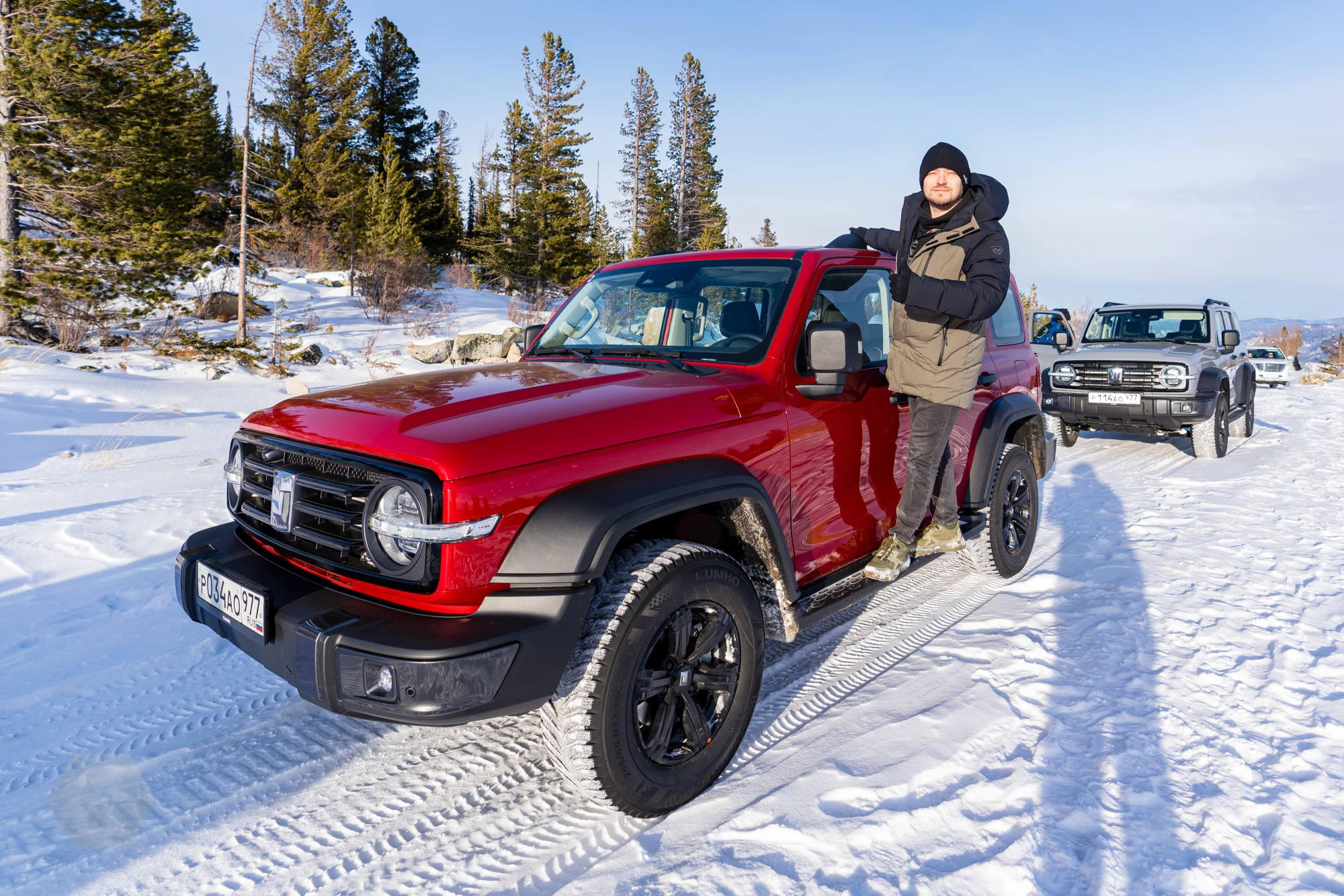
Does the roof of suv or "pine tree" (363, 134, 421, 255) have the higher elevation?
"pine tree" (363, 134, 421, 255)

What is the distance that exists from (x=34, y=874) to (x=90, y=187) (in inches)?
649

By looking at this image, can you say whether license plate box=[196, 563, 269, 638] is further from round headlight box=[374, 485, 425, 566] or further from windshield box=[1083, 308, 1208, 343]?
windshield box=[1083, 308, 1208, 343]

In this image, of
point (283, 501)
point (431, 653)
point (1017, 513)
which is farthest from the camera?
point (1017, 513)

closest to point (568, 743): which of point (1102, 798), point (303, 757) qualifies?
point (303, 757)

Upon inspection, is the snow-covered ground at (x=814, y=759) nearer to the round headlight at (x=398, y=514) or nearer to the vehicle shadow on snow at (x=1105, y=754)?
the vehicle shadow on snow at (x=1105, y=754)

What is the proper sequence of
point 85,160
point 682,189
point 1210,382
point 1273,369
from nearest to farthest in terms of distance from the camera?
point 1210,382 → point 85,160 → point 1273,369 → point 682,189

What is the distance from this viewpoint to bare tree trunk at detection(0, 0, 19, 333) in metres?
13.9

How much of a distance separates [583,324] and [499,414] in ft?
4.82

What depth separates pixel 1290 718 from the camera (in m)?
3.05

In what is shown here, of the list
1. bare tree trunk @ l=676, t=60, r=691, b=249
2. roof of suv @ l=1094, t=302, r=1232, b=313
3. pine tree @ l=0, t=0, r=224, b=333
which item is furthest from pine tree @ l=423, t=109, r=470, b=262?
roof of suv @ l=1094, t=302, r=1232, b=313

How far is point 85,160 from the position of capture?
14.7m

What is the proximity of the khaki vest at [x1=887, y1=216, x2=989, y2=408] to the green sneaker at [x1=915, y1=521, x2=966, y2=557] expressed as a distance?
27.5 inches

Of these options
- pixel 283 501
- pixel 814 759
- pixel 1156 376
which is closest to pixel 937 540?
pixel 814 759

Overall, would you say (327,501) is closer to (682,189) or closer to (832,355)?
(832,355)
